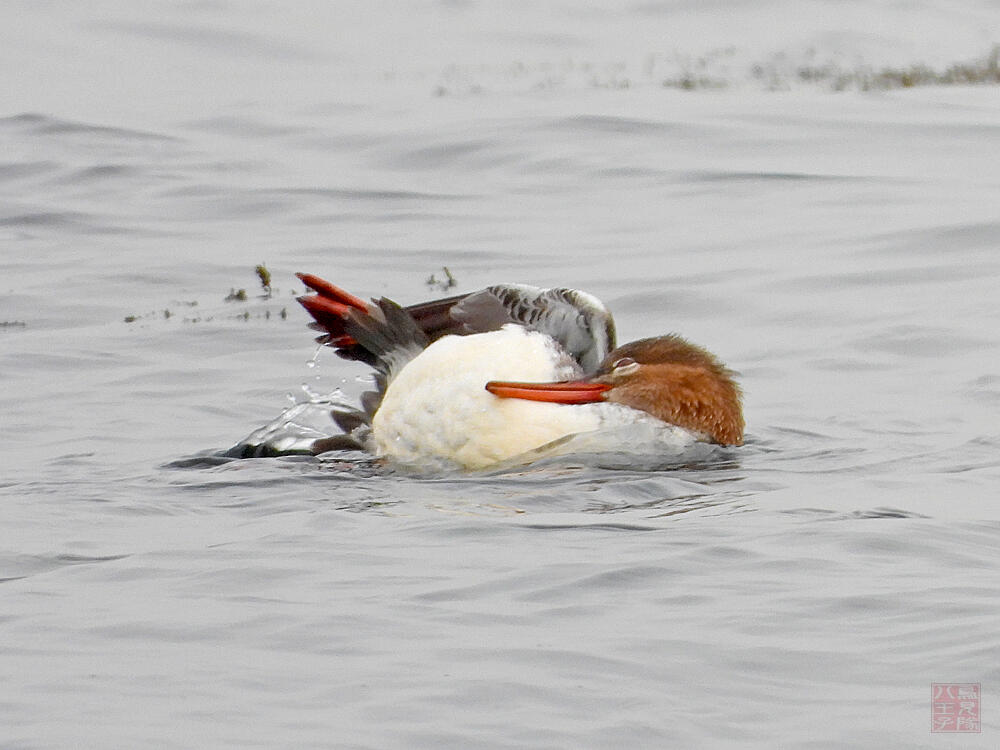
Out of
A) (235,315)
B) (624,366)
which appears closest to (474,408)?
(624,366)

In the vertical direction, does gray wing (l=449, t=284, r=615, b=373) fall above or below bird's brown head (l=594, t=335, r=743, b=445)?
above

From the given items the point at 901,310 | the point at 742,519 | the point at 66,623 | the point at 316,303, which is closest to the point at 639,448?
the point at 742,519

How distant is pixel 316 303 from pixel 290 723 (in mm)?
3125

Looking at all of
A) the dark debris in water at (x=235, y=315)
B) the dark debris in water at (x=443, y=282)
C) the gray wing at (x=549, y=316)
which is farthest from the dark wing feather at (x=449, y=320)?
the dark debris in water at (x=443, y=282)

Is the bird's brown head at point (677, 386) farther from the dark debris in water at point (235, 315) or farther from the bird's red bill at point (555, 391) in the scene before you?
the dark debris in water at point (235, 315)

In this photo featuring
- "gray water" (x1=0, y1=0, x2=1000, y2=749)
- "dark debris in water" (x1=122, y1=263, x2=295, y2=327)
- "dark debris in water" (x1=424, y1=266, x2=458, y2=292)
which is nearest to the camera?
"gray water" (x1=0, y1=0, x2=1000, y2=749)

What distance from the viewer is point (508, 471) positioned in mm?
6789

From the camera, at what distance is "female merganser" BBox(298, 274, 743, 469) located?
6.79 metres

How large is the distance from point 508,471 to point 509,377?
339 millimetres

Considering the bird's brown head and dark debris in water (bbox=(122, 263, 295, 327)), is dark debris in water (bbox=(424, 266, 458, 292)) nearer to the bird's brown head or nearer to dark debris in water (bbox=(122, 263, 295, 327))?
dark debris in water (bbox=(122, 263, 295, 327))

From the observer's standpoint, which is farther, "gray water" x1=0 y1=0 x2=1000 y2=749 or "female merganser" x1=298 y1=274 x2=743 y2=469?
"female merganser" x1=298 y1=274 x2=743 y2=469

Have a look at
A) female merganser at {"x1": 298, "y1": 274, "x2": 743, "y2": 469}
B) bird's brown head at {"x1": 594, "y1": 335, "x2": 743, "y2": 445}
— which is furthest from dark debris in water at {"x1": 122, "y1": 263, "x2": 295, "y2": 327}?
bird's brown head at {"x1": 594, "y1": 335, "x2": 743, "y2": 445}

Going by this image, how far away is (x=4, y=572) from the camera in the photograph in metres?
5.58

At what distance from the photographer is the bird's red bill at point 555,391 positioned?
6676 millimetres
